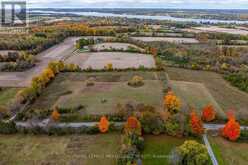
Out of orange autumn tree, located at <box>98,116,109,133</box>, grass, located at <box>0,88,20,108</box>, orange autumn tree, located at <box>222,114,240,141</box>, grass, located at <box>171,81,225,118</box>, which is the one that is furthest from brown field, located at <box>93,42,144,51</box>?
orange autumn tree, located at <box>222,114,240,141</box>

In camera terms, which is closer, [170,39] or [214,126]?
[214,126]

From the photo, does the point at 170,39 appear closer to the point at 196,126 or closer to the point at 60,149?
the point at 196,126

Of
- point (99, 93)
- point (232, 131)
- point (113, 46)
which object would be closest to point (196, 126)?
point (232, 131)

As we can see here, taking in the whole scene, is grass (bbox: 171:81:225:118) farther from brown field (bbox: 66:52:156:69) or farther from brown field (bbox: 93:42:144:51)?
brown field (bbox: 93:42:144:51)

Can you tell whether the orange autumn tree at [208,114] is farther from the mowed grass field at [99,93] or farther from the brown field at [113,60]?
the brown field at [113,60]

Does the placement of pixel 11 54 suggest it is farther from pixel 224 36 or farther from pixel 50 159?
pixel 224 36

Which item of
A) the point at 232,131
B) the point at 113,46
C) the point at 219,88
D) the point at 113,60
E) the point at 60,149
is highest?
the point at 113,46

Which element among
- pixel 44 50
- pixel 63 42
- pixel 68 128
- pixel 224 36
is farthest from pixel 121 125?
pixel 224 36
